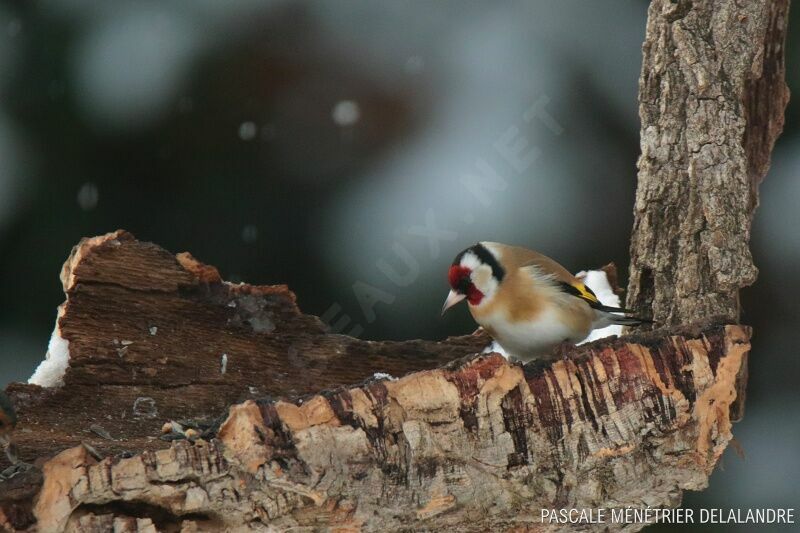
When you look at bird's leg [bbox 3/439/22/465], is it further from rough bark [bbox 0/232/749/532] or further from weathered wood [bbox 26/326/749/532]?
weathered wood [bbox 26/326/749/532]

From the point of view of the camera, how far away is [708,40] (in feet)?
9.34

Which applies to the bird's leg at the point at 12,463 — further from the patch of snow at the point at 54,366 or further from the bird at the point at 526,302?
the bird at the point at 526,302

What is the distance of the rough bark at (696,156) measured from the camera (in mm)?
2746

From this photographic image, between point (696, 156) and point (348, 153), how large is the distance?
1534mm

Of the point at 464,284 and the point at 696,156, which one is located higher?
the point at 696,156

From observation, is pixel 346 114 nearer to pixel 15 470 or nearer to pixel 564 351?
pixel 564 351

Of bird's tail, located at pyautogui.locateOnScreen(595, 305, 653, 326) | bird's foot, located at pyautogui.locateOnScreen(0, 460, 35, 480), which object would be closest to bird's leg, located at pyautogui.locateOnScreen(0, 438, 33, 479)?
bird's foot, located at pyautogui.locateOnScreen(0, 460, 35, 480)

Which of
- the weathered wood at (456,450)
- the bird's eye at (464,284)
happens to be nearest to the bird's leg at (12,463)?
the weathered wood at (456,450)

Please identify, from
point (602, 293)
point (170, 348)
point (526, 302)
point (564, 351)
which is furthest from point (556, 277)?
point (170, 348)

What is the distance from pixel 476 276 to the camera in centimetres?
300

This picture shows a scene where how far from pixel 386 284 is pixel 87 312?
4.70 feet

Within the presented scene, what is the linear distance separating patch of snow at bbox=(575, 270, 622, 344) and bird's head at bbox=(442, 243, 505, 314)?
49 centimetres

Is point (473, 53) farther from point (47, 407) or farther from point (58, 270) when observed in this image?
point (47, 407)

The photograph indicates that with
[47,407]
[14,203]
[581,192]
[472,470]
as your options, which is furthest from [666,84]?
[14,203]
